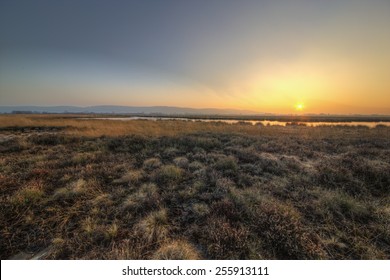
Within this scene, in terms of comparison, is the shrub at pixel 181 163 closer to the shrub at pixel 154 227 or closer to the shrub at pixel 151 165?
the shrub at pixel 151 165

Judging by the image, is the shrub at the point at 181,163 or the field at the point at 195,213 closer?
the field at the point at 195,213

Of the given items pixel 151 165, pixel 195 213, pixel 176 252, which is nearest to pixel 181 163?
pixel 151 165

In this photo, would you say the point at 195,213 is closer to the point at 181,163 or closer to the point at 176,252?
the point at 176,252

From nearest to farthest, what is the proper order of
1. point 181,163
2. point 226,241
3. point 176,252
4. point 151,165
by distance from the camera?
point 176,252 → point 226,241 → point 151,165 → point 181,163

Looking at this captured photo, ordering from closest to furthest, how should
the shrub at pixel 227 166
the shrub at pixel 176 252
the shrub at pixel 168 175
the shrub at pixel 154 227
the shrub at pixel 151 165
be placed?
the shrub at pixel 176 252, the shrub at pixel 154 227, the shrub at pixel 168 175, the shrub at pixel 227 166, the shrub at pixel 151 165

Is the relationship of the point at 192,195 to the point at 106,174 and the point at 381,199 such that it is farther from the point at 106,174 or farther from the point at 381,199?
the point at 381,199

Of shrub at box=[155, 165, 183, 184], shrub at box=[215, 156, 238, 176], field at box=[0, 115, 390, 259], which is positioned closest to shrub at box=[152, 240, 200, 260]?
field at box=[0, 115, 390, 259]

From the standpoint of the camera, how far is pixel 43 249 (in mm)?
3475

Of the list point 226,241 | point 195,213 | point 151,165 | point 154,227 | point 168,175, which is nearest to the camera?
point 226,241

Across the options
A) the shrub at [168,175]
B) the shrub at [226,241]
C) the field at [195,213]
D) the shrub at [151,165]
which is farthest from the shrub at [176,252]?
the shrub at [151,165]

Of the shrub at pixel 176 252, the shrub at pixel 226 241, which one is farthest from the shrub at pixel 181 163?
the shrub at pixel 176 252

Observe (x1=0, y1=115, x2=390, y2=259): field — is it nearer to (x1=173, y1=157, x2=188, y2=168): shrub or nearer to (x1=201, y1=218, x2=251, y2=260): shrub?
(x1=201, y1=218, x2=251, y2=260): shrub

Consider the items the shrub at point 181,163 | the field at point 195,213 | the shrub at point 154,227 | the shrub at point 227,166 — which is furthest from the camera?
the shrub at point 181,163

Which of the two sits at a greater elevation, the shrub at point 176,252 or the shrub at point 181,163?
the shrub at point 181,163
